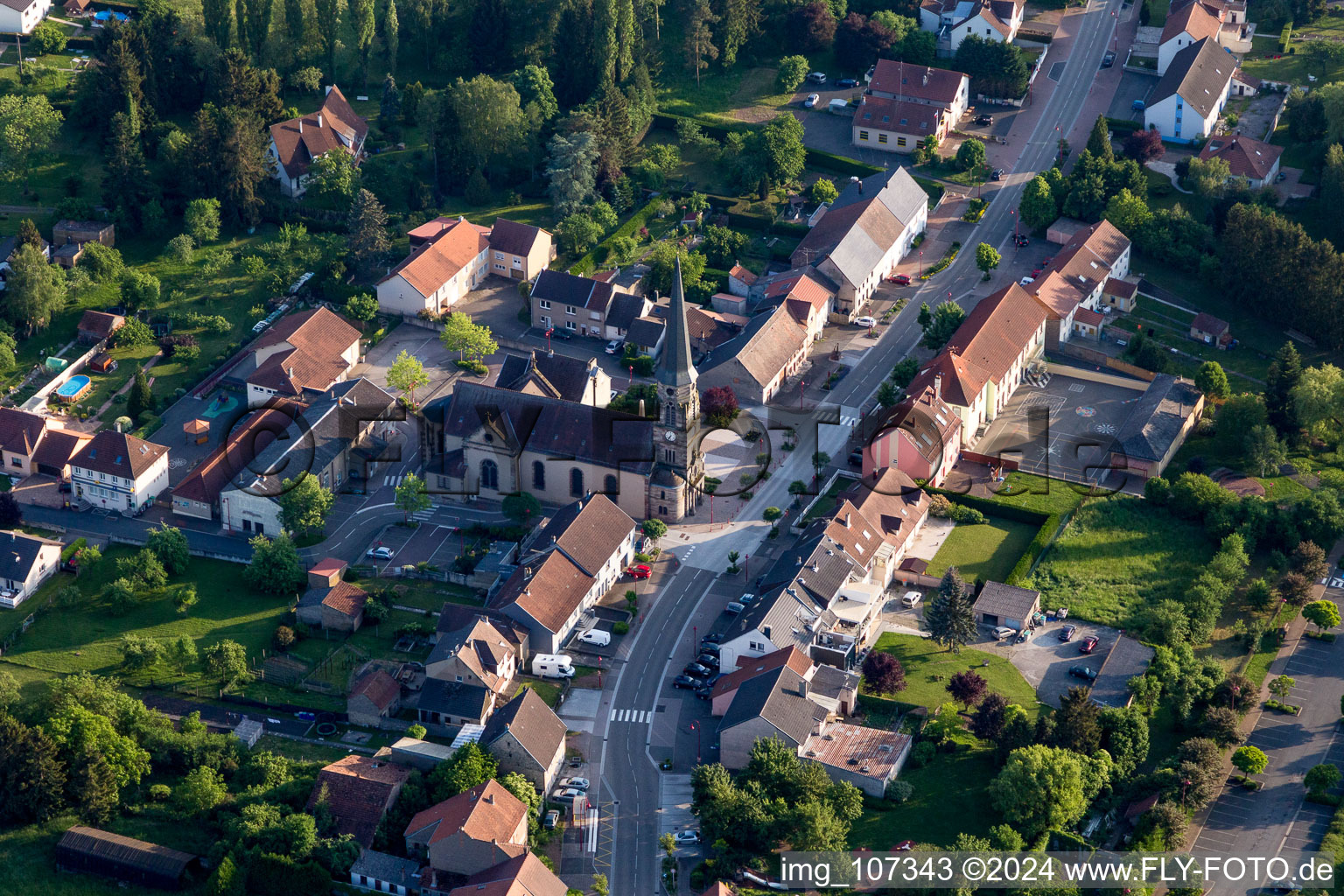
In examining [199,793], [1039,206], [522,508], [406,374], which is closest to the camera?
[199,793]

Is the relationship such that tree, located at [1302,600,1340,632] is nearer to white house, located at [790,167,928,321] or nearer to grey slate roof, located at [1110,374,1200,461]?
grey slate roof, located at [1110,374,1200,461]

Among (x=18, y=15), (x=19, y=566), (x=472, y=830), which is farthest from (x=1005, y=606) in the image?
(x=18, y=15)

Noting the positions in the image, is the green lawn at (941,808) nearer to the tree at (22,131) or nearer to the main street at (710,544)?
the main street at (710,544)

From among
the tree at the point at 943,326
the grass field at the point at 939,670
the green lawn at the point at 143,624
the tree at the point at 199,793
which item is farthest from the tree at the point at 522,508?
the tree at the point at 943,326

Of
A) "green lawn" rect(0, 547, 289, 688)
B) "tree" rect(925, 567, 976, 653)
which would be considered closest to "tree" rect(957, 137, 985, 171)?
"tree" rect(925, 567, 976, 653)

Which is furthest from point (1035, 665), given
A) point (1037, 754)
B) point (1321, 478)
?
point (1321, 478)

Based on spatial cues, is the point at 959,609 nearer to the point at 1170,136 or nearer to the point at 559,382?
the point at 559,382

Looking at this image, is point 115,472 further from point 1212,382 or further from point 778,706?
point 1212,382
